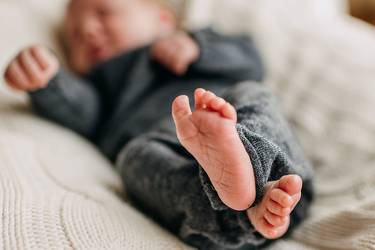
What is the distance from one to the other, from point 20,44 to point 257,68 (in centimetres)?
59

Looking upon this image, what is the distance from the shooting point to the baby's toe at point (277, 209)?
0.59 m

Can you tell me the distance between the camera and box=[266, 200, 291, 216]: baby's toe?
59 centimetres

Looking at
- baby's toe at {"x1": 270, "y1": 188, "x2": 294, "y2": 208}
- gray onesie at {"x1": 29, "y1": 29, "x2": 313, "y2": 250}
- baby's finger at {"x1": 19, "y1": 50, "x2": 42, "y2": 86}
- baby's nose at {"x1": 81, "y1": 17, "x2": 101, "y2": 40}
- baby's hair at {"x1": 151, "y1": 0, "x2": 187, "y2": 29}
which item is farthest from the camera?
baby's hair at {"x1": 151, "y1": 0, "x2": 187, "y2": 29}

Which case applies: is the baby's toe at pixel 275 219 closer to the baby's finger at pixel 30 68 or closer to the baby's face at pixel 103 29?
the baby's finger at pixel 30 68

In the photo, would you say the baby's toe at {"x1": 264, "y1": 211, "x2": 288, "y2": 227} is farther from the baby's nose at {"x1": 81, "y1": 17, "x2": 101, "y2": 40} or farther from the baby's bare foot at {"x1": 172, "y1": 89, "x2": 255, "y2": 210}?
the baby's nose at {"x1": 81, "y1": 17, "x2": 101, "y2": 40}

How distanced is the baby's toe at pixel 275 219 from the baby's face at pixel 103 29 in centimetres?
73

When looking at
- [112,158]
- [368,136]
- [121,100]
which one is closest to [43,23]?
[121,100]

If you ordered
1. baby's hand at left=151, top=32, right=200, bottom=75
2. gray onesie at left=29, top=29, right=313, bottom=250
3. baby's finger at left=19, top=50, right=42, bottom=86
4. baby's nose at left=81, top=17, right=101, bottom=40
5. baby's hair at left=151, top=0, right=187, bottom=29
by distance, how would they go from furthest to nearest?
baby's hair at left=151, top=0, right=187, bottom=29
baby's nose at left=81, top=17, right=101, bottom=40
baby's hand at left=151, top=32, right=200, bottom=75
baby's finger at left=19, top=50, right=42, bottom=86
gray onesie at left=29, top=29, right=313, bottom=250

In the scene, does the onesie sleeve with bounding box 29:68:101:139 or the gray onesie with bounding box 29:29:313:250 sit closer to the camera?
the gray onesie with bounding box 29:29:313:250

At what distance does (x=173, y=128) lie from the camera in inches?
36.2

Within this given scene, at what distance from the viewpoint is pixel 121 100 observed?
1.12 m

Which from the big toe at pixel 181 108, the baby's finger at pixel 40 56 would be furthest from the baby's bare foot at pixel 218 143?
the baby's finger at pixel 40 56

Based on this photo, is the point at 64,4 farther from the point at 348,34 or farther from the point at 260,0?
the point at 348,34

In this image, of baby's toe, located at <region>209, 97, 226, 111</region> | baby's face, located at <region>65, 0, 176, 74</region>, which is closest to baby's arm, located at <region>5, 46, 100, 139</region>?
baby's face, located at <region>65, 0, 176, 74</region>
